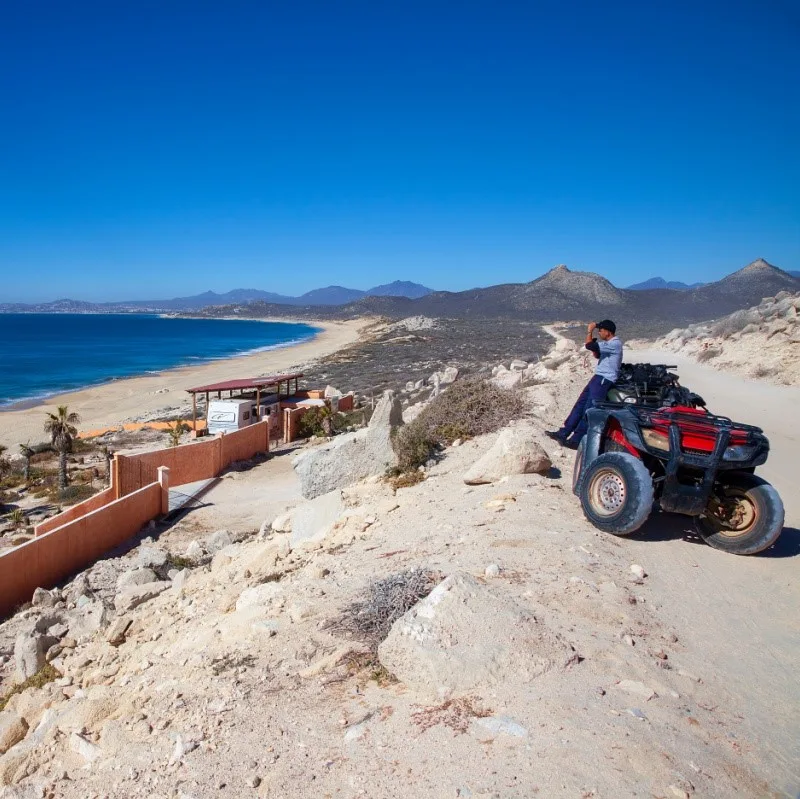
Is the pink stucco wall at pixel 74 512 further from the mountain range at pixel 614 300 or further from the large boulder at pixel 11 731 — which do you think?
the mountain range at pixel 614 300

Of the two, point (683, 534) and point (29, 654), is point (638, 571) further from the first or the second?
point (29, 654)

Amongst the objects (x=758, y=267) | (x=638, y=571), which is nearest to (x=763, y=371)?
(x=638, y=571)

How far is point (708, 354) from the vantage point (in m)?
24.9

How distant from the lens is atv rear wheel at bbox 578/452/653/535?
5.69 metres

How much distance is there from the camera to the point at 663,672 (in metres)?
3.89

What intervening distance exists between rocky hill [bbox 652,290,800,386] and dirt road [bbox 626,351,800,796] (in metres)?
13.3

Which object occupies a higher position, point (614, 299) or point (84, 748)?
point (614, 299)

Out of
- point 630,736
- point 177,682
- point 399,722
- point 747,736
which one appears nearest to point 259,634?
point 177,682

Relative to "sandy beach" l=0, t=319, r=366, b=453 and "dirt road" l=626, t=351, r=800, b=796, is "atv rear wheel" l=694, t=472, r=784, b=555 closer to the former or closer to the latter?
"dirt road" l=626, t=351, r=800, b=796

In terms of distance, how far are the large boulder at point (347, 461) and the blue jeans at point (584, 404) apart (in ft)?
11.6

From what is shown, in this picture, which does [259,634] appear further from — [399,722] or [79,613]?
[79,613]

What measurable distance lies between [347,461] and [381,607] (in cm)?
731

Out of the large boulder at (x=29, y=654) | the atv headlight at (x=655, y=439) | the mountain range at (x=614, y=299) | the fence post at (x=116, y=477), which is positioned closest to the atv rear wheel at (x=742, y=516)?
the atv headlight at (x=655, y=439)

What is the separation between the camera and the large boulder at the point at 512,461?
7.90 m
